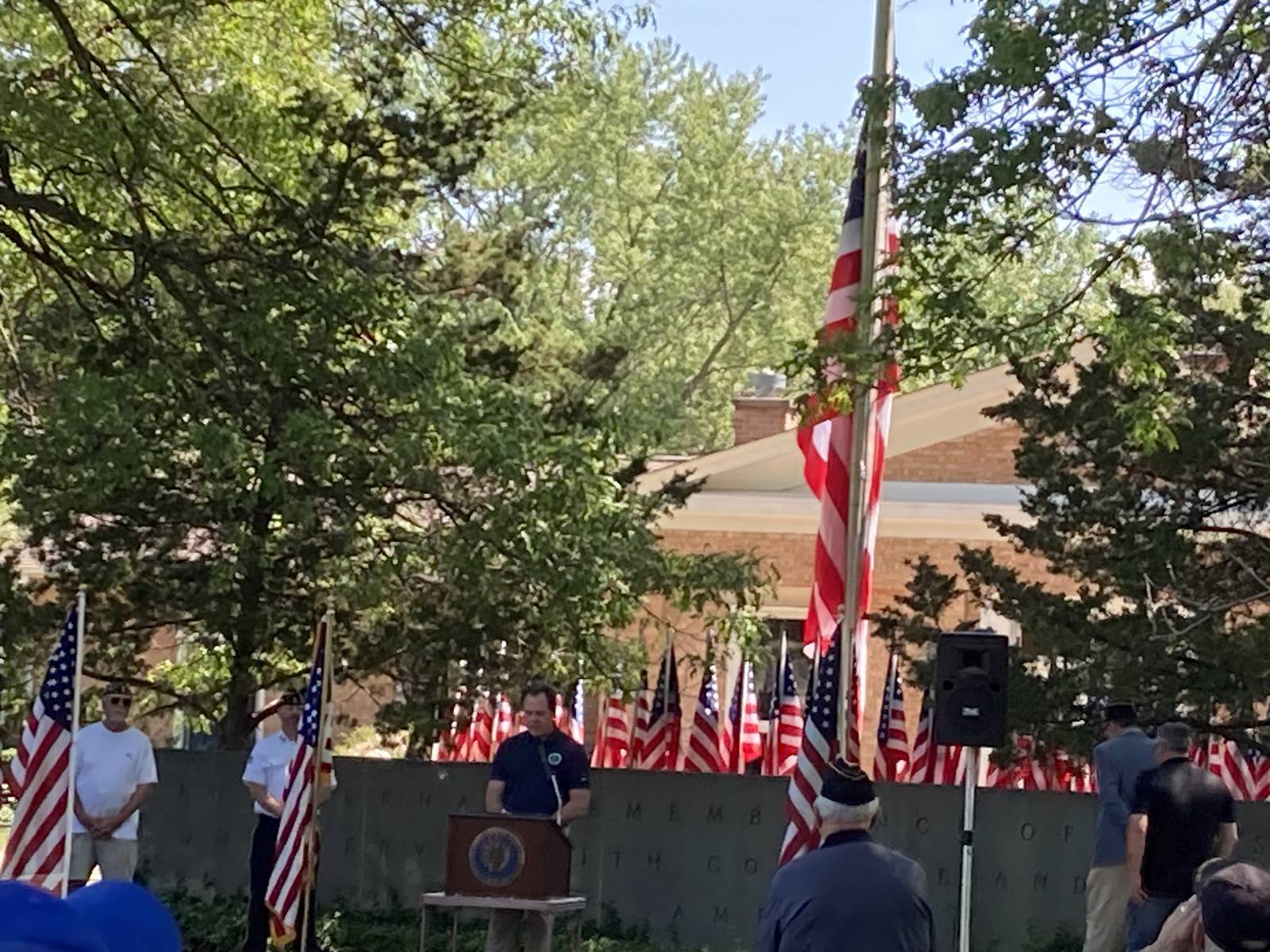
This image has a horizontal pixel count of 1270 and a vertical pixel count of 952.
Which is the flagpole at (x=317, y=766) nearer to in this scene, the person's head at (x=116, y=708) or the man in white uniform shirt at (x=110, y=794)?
the man in white uniform shirt at (x=110, y=794)

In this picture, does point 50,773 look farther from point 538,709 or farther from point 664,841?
point 664,841

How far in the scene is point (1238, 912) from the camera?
4.86m

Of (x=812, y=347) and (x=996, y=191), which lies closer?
(x=996, y=191)

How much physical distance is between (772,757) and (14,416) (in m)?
9.60

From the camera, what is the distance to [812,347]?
41.5ft

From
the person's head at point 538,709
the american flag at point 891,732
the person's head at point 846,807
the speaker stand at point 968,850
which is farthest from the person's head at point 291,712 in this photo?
the person's head at point 846,807

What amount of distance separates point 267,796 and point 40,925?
40.5 ft

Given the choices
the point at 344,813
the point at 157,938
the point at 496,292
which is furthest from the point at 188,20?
the point at 157,938

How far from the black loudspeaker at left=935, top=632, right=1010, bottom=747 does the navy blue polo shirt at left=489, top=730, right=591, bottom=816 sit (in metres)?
2.29

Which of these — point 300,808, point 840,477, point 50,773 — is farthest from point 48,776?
point 840,477

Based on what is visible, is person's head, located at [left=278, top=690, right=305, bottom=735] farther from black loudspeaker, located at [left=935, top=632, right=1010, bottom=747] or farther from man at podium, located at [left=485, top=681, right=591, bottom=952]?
black loudspeaker, located at [left=935, top=632, right=1010, bottom=747]

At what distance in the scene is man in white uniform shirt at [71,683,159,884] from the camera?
46.3 feet

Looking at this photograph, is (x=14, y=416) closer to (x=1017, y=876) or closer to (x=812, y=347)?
(x=812, y=347)

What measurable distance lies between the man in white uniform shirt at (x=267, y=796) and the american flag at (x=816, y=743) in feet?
11.2
